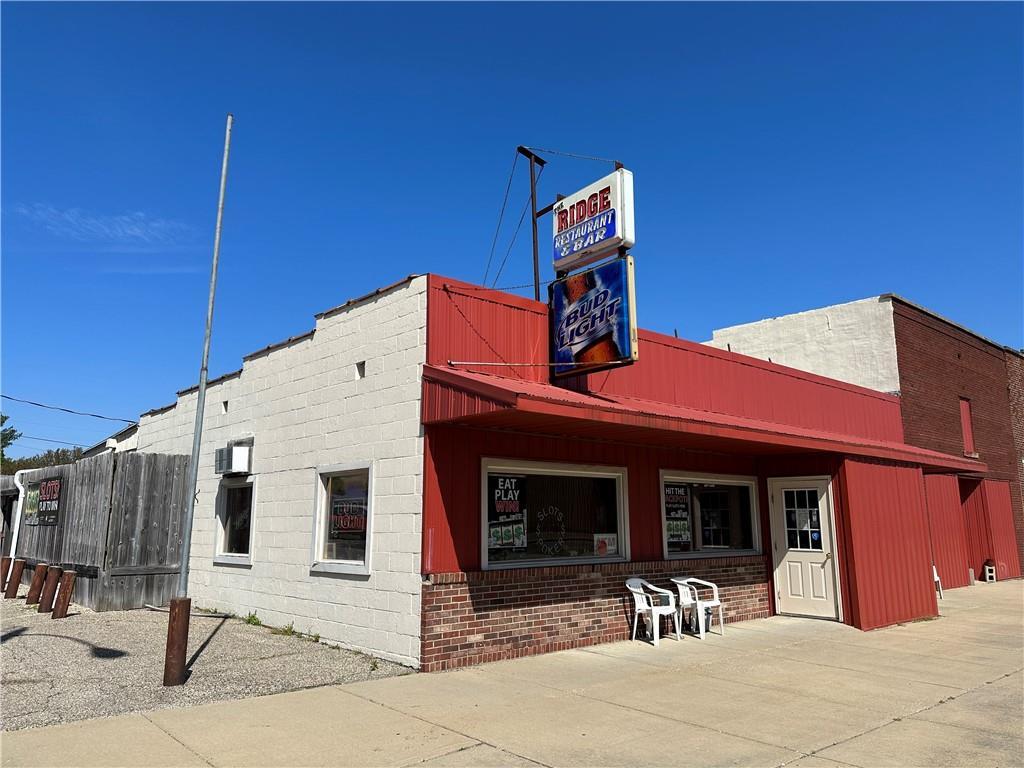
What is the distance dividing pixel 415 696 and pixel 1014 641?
897cm

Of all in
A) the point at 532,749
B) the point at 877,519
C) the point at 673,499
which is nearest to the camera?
the point at 532,749

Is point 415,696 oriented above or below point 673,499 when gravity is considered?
below

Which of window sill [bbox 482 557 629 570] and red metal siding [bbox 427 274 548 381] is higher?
red metal siding [bbox 427 274 548 381]

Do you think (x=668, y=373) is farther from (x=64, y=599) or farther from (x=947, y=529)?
(x=947, y=529)

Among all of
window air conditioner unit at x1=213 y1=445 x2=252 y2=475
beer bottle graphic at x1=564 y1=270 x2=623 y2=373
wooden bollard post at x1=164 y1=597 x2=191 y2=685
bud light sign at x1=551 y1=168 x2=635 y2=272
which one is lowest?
wooden bollard post at x1=164 y1=597 x2=191 y2=685

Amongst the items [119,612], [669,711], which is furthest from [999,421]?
[119,612]

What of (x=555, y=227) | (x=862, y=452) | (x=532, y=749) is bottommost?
(x=532, y=749)

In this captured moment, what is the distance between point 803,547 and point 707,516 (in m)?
1.92

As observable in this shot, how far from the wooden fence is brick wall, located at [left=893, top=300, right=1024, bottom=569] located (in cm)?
1696

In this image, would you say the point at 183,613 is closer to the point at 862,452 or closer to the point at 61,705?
the point at 61,705

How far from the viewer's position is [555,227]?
10.8 meters

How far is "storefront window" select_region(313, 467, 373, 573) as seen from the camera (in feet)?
31.3

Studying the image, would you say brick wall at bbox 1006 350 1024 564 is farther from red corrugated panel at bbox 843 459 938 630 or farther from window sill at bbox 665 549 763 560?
window sill at bbox 665 549 763 560

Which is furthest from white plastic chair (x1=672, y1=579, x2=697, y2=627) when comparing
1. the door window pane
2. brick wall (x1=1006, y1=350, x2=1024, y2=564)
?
brick wall (x1=1006, y1=350, x2=1024, y2=564)
